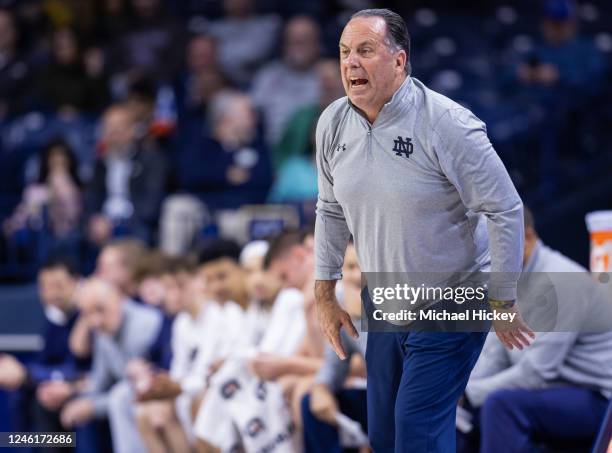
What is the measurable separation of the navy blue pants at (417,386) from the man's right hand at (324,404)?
1396 mm

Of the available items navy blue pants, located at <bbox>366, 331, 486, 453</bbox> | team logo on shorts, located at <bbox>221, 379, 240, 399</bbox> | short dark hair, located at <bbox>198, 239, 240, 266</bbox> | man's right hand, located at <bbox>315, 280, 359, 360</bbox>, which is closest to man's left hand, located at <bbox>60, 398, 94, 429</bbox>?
short dark hair, located at <bbox>198, 239, 240, 266</bbox>

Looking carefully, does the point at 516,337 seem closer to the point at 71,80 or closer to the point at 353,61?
the point at 353,61

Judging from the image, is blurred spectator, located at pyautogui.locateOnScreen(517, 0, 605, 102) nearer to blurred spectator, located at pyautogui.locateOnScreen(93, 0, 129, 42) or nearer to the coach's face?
blurred spectator, located at pyautogui.locateOnScreen(93, 0, 129, 42)

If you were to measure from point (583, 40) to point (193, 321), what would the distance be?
433cm

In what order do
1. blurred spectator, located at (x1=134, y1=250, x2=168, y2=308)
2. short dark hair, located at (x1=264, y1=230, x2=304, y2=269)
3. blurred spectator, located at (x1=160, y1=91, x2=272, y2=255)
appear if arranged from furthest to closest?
blurred spectator, located at (x1=160, y1=91, x2=272, y2=255) < blurred spectator, located at (x1=134, y1=250, x2=168, y2=308) < short dark hair, located at (x1=264, y1=230, x2=304, y2=269)

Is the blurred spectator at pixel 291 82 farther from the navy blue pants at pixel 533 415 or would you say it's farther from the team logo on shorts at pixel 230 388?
the navy blue pants at pixel 533 415

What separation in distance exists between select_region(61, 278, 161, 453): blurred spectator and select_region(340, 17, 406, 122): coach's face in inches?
→ 155

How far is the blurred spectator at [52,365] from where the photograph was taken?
7.98 metres

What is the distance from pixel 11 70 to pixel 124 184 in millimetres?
2475

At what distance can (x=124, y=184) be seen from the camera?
979 cm

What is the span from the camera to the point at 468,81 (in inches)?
406

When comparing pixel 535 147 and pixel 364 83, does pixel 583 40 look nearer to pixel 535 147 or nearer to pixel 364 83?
pixel 535 147

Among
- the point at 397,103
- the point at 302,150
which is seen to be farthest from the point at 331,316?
the point at 302,150

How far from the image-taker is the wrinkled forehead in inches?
162
